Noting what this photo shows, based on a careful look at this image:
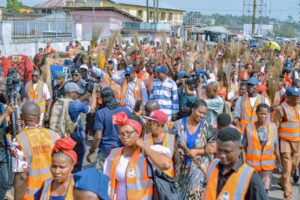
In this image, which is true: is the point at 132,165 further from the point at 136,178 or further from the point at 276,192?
the point at 276,192

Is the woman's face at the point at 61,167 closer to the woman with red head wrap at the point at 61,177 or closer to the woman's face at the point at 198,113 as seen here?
the woman with red head wrap at the point at 61,177

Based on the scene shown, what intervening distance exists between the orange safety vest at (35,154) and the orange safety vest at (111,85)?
5126 millimetres

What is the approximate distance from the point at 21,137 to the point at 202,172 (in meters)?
2.42

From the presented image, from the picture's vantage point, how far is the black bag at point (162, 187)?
4453 millimetres

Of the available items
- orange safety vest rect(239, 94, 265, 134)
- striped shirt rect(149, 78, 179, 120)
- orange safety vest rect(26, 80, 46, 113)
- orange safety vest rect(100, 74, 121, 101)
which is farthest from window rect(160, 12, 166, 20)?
orange safety vest rect(239, 94, 265, 134)

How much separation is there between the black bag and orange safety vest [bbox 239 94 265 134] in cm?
348

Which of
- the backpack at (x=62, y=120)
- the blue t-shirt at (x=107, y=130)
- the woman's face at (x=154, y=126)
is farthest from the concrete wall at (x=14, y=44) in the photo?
the woman's face at (x=154, y=126)

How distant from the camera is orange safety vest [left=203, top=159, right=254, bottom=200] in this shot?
3785mm

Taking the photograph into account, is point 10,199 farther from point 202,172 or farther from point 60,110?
point 202,172

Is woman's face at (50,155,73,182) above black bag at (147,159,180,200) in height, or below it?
above

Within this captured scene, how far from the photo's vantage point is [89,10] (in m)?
51.5

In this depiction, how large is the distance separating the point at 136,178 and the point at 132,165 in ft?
0.40

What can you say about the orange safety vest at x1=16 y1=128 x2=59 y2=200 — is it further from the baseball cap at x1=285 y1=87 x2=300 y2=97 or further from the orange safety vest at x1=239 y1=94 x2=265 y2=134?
the baseball cap at x1=285 y1=87 x2=300 y2=97

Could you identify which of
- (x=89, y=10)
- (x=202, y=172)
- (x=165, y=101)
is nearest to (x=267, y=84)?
(x=165, y=101)
